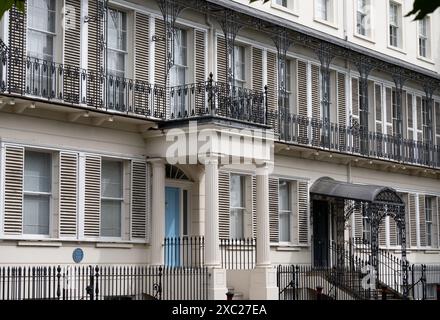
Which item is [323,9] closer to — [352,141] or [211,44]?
[352,141]

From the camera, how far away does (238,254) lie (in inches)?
1015

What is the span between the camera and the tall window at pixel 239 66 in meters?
27.1

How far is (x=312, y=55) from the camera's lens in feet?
99.3

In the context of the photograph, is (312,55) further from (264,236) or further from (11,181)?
(11,181)

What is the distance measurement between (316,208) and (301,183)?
175 cm

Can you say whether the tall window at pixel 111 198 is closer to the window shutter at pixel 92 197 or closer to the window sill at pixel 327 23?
the window shutter at pixel 92 197

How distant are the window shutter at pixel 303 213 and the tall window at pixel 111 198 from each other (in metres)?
7.67

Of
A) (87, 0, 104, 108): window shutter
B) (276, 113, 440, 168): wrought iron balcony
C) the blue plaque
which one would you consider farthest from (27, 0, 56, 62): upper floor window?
(276, 113, 440, 168): wrought iron balcony

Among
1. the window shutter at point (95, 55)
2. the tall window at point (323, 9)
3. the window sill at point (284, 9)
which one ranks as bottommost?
the window shutter at point (95, 55)

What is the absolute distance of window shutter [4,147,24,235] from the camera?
20.0 meters

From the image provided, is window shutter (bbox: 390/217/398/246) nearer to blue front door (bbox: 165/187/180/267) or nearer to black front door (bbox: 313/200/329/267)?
black front door (bbox: 313/200/329/267)

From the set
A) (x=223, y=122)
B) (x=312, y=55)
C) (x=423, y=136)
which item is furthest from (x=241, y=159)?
(x=423, y=136)

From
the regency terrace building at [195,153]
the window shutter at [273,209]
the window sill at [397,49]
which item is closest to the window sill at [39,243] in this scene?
the regency terrace building at [195,153]

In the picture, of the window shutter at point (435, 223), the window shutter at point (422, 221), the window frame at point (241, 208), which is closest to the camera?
the window frame at point (241, 208)
